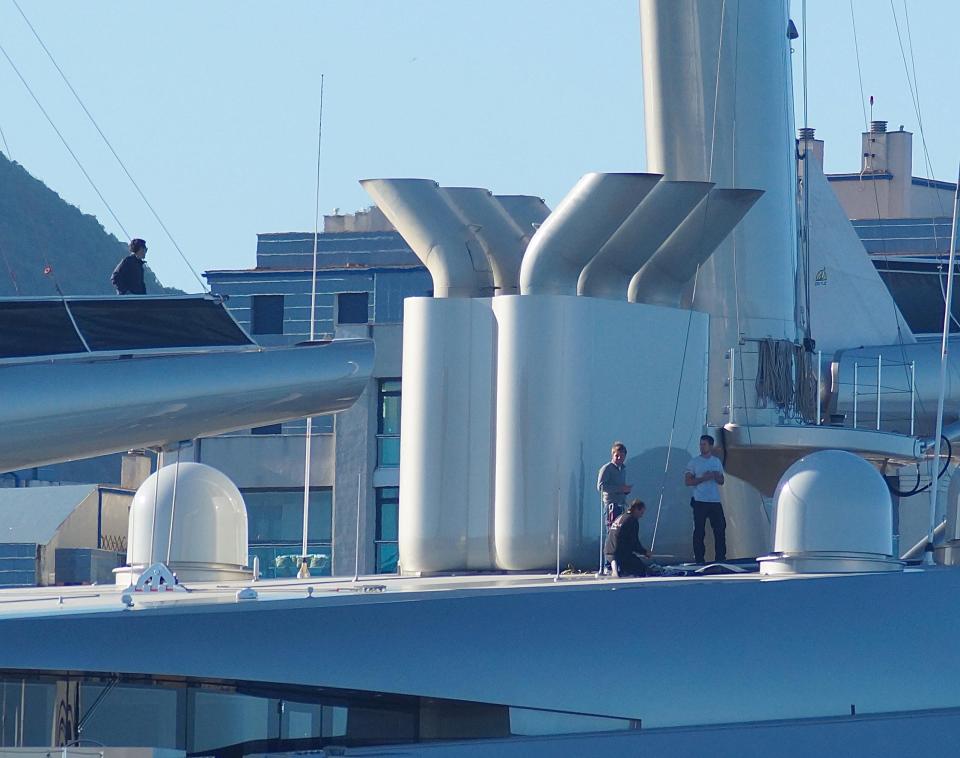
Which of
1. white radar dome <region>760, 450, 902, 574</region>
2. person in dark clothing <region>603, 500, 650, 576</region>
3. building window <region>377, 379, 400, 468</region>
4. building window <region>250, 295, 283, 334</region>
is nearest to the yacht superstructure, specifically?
white radar dome <region>760, 450, 902, 574</region>

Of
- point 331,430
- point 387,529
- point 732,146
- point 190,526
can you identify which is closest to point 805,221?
point 732,146

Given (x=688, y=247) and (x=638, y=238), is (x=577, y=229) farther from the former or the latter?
(x=688, y=247)

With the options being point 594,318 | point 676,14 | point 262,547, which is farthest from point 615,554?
point 262,547

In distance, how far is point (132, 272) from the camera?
1689 cm

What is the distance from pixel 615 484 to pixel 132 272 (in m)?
4.53

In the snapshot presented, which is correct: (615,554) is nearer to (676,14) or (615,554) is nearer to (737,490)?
(737,490)

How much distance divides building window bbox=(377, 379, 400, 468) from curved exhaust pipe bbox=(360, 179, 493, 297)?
3033cm

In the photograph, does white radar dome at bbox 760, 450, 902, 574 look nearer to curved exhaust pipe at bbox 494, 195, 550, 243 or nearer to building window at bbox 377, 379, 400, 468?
curved exhaust pipe at bbox 494, 195, 550, 243

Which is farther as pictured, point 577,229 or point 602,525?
point 577,229

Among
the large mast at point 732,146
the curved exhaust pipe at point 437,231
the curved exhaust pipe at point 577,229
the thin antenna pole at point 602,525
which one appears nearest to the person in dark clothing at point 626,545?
the thin antenna pole at point 602,525

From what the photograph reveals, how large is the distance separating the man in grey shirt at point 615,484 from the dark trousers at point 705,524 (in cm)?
102

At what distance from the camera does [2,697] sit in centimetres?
1262

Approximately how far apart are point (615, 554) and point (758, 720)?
2.74 m

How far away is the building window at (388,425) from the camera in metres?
47.8
